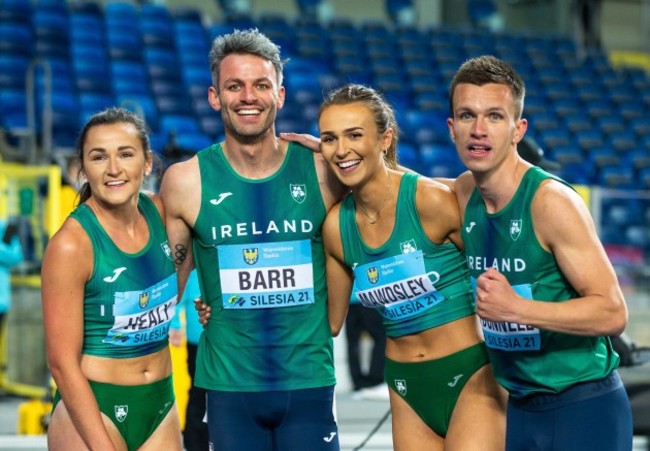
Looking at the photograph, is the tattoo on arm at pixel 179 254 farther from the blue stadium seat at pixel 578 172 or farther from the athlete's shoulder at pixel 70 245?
the blue stadium seat at pixel 578 172

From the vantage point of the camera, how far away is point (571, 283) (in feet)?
9.55

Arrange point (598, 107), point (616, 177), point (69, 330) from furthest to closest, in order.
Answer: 1. point (598, 107)
2. point (616, 177)
3. point (69, 330)

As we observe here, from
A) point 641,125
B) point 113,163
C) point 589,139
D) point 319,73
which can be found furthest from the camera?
point 641,125

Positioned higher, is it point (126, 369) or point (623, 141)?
point (623, 141)

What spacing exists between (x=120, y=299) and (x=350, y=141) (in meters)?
0.86

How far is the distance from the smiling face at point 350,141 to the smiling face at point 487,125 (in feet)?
1.33

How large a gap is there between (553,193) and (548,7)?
18511mm

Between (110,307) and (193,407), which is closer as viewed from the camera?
(110,307)

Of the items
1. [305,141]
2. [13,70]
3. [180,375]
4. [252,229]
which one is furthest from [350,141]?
[13,70]

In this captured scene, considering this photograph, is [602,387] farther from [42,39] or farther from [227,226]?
[42,39]

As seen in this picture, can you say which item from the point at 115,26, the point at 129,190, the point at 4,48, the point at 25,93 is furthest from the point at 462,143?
the point at 115,26

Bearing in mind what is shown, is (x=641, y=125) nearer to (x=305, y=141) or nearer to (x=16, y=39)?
(x=16, y=39)

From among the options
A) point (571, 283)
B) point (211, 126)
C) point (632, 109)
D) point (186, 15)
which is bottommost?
point (571, 283)

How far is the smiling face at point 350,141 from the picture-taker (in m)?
3.40
